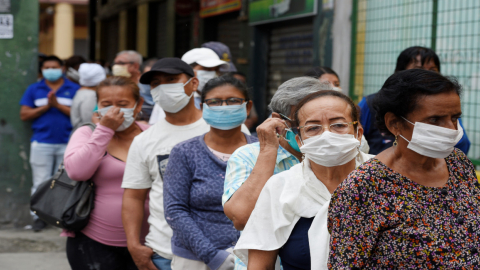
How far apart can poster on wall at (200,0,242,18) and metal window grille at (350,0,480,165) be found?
3630 mm

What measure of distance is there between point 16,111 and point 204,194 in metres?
4.88

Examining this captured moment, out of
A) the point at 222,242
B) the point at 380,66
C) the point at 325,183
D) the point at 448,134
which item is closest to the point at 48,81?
the point at 380,66

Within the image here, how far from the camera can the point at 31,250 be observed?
21.0 feet

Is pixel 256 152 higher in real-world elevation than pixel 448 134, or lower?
lower

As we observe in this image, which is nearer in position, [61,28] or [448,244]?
[448,244]

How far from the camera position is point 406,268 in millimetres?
1912

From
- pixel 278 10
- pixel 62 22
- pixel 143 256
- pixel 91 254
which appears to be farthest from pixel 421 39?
pixel 62 22

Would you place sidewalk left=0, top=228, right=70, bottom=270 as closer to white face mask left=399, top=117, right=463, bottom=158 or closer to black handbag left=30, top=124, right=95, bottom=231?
black handbag left=30, top=124, right=95, bottom=231

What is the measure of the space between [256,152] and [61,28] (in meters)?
26.1

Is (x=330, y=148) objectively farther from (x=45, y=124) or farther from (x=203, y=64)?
Result: (x=45, y=124)

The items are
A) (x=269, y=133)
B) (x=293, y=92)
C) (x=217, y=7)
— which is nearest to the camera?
(x=269, y=133)

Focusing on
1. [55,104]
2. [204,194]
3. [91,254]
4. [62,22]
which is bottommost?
[91,254]

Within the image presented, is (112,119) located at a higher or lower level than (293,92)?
lower

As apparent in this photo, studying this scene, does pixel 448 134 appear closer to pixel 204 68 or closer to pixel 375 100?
pixel 375 100
